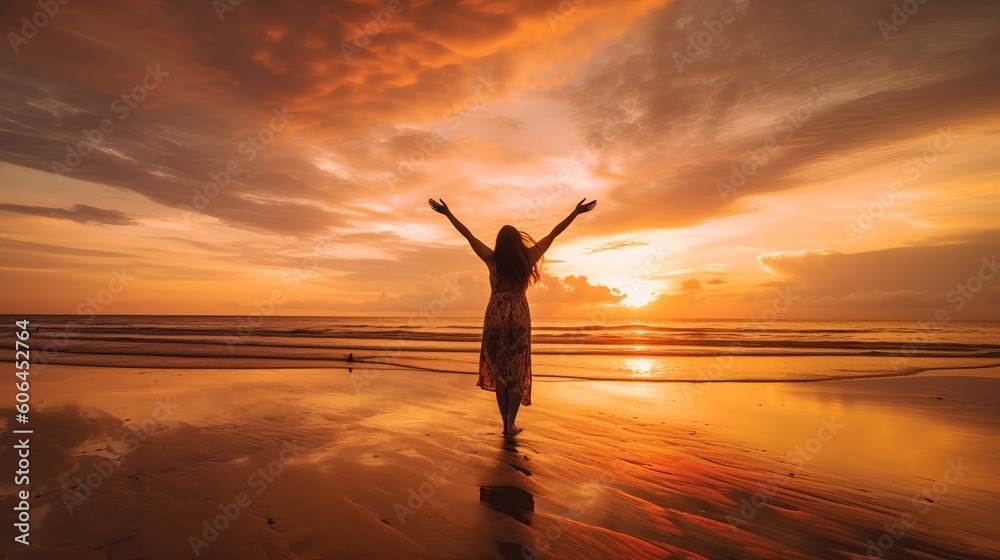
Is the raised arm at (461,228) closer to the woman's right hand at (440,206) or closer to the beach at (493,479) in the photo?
the woman's right hand at (440,206)

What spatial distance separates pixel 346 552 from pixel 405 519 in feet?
1.99

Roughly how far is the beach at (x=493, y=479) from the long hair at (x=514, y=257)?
221 centimetres

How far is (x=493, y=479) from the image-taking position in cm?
408

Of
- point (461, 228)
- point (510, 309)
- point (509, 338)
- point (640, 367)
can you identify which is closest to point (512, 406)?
point (509, 338)

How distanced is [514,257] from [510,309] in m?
0.74

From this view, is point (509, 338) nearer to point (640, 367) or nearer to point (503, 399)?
point (503, 399)

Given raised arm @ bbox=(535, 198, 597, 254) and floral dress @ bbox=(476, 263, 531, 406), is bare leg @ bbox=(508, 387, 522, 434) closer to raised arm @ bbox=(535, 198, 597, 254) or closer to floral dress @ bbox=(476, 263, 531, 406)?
floral dress @ bbox=(476, 263, 531, 406)

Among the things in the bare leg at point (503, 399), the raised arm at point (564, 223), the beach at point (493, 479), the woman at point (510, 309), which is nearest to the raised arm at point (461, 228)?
the woman at point (510, 309)

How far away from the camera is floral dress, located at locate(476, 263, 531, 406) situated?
19.0 ft

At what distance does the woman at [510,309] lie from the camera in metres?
5.75

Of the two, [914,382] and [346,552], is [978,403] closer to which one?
[914,382]

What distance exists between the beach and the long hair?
7.24 ft

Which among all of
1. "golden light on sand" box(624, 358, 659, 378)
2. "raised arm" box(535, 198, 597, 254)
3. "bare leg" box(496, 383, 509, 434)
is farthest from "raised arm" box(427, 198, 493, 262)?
"golden light on sand" box(624, 358, 659, 378)

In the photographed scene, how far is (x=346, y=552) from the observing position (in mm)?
2623
